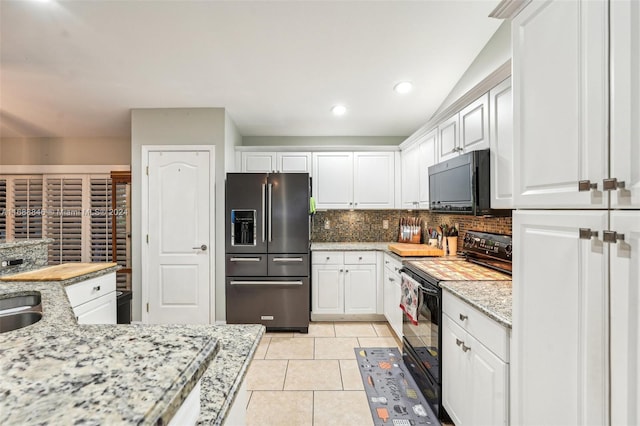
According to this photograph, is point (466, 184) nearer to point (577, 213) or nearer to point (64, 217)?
point (577, 213)

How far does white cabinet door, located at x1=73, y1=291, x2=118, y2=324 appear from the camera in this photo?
72.7 inches

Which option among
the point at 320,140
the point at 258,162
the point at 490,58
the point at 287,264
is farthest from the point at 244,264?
the point at 490,58

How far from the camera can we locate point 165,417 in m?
0.38

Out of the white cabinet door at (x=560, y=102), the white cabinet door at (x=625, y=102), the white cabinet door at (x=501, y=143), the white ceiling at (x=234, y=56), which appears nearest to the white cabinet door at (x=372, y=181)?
the white ceiling at (x=234, y=56)

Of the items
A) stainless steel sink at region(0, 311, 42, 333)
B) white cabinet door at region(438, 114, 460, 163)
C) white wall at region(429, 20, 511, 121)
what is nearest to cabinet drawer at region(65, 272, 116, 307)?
stainless steel sink at region(0, 311, 42, 333)

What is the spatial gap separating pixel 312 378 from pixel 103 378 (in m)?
2.30

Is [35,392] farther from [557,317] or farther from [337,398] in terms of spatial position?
[337,398]

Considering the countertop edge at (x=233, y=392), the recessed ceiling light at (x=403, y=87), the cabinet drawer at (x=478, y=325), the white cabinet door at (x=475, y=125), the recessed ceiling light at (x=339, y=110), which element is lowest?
the cabinet drawer at (x=478, y=325)

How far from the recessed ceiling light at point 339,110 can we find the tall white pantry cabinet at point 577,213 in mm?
2341

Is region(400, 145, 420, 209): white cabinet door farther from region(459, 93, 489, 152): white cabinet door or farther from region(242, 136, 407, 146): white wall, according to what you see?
region(459, 93, 489, 152): white cabinet door

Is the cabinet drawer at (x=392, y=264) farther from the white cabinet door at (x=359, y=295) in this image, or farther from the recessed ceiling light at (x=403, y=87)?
the recessed ceiling light at (x=403, y=87)

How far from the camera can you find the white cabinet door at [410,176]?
340 cm

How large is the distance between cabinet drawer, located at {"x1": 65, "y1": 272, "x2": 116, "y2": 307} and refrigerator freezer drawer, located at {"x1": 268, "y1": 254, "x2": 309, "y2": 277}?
60.2 inches

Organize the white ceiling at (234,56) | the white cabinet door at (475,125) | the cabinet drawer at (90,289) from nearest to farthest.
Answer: the cabinet drawer at (90,289) → the white cabinet door at (475,125) → the white ceiling at (234,56)
